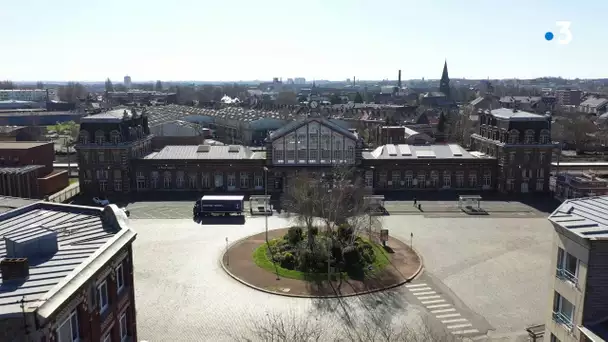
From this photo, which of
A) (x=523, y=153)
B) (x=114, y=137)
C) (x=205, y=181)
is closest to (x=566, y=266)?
(x=523, y=153)

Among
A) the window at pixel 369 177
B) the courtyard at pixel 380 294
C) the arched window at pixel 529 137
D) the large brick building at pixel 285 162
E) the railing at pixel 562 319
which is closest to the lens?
the railing at pixel 562 319

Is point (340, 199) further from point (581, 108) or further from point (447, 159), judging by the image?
point (581, 108)

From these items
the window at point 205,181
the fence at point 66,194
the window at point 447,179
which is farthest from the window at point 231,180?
the window at point 447,179

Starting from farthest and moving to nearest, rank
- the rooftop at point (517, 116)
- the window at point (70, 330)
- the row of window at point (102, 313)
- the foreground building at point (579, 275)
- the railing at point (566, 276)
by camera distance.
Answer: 1. the rooftop at point (517, 116)
2. the railing at point (566, 276)
3. the foreground building at point (579, 275)
4. the row of window at point (102, 313)
5. the window at point (70, 330)

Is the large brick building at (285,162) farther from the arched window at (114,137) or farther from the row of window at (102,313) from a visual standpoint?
the row of window at (102,313)

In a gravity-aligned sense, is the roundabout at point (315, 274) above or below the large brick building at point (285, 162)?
below

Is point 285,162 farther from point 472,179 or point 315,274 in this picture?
point 315,274
